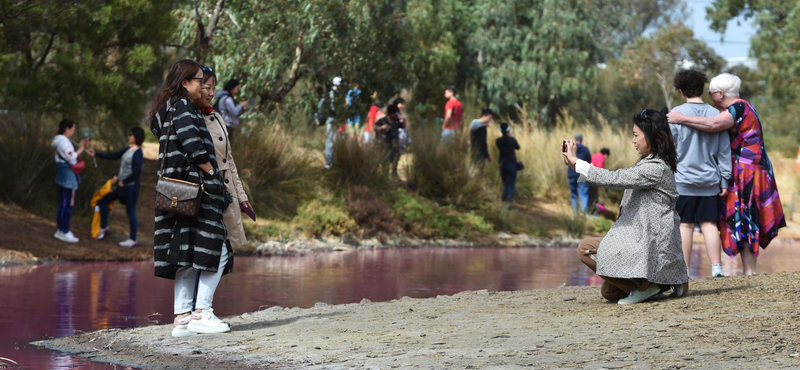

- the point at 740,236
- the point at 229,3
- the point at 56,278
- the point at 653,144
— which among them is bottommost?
the point at 56,278

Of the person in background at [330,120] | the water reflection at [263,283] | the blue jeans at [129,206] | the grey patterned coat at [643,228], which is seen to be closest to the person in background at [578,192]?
the water reflection at [263,283]

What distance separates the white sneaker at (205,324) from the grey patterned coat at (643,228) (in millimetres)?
2570

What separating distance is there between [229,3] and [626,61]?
→ 33.6 meters

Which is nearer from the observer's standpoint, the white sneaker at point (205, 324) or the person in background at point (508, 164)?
the white sneaker at point (205, 324)

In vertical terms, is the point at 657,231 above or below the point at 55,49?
below

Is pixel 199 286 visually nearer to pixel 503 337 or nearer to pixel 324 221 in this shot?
pixel 503 337

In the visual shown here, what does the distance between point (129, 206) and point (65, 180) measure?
86 centimetres

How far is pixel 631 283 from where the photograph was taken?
7438 mm

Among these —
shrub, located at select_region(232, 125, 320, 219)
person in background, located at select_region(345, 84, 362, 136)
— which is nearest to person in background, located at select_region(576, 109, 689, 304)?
shrub, located at select_region(232, 125, 320, 219)

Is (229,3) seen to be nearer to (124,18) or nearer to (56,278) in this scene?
(124,18)

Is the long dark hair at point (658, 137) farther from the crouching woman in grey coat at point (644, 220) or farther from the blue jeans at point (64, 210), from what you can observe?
the blue jeans at point (64, 210)

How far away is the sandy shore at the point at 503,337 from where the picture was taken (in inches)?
224

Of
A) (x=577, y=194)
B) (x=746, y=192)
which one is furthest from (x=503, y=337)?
(x=577, y=194)

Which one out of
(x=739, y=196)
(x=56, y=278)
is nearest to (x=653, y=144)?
(x=739, y=196)
